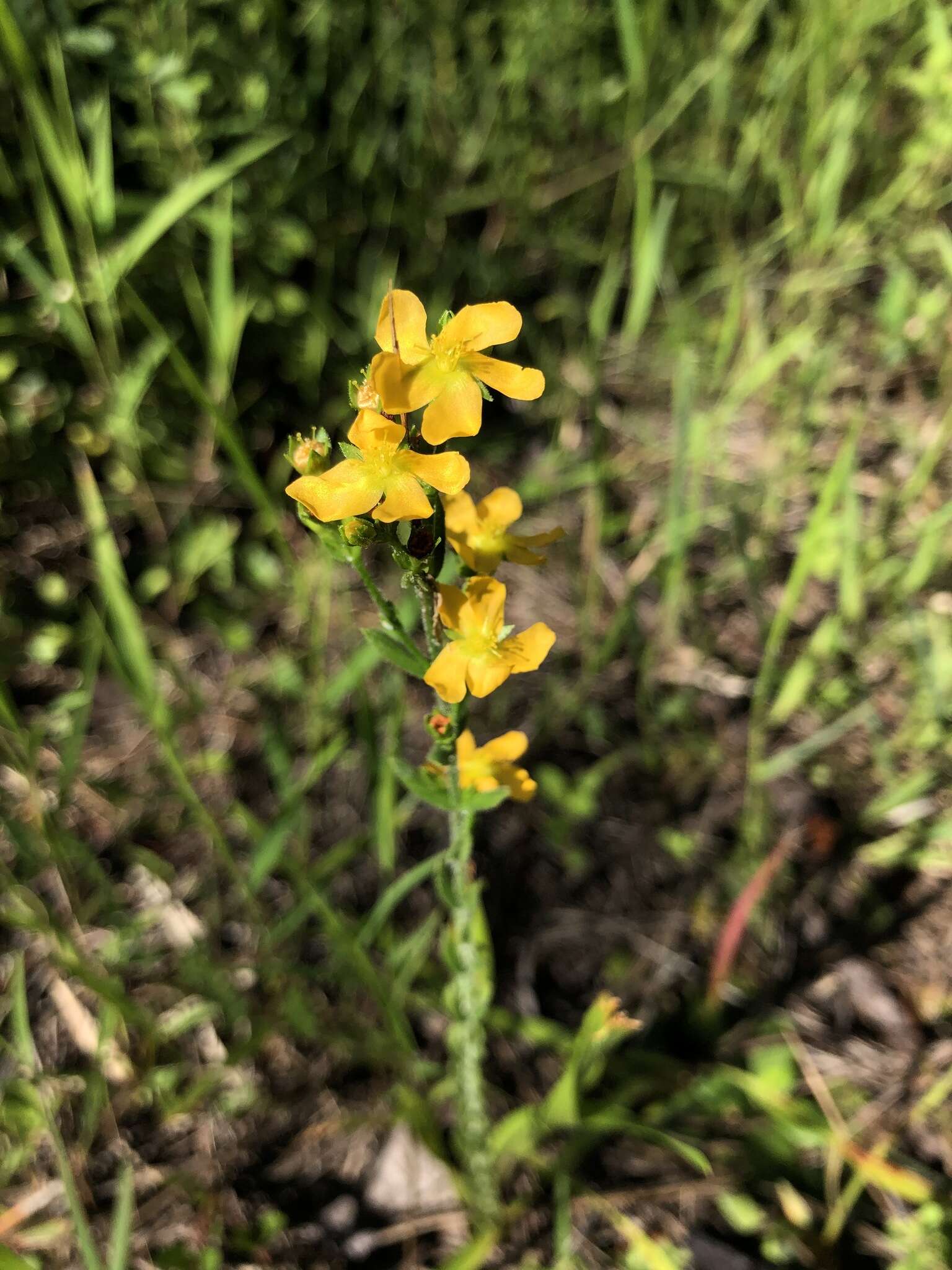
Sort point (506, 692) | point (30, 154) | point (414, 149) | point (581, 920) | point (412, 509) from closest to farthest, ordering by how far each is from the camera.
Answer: point (412, 509)
point (30, 154)
point (581, 920)
point (506, 692)
point (414, 149)

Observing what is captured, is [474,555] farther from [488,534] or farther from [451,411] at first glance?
[451,411]

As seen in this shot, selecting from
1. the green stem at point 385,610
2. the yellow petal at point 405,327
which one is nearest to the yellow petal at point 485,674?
the green stem at point 385,610

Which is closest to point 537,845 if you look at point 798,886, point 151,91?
point 798,886

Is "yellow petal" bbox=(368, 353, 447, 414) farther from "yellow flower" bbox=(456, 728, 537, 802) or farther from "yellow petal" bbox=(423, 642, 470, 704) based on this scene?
"yellow flower" bbox=(456, 728, 537, 802)

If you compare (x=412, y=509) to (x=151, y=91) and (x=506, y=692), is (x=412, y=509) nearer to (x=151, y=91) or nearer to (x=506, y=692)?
(x=506, y=692)

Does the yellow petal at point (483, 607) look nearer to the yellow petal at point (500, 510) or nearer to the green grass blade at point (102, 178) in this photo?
the yellow petal at point (500, 510)

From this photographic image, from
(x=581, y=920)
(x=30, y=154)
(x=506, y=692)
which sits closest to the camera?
(x=30, y=154)
